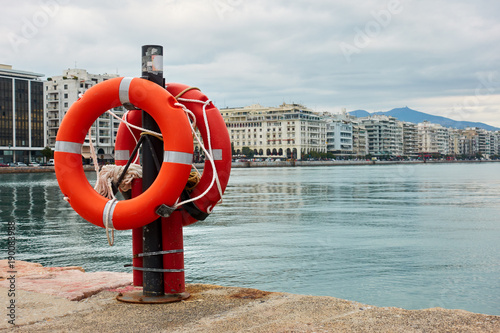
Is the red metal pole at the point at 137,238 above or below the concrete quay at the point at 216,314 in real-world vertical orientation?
above

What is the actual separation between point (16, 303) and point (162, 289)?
1338mm

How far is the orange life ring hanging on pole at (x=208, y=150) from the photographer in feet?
18.6

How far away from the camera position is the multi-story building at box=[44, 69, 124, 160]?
328ft

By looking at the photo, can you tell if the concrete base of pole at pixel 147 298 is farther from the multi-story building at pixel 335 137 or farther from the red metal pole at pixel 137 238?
the multi-story building at pixel 335 137

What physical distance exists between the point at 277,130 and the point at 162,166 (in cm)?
16393

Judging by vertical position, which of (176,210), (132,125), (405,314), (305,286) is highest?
(132,125)

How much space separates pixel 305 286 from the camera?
9.84 metres

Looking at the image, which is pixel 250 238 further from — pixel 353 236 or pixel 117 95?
pixel 117 95

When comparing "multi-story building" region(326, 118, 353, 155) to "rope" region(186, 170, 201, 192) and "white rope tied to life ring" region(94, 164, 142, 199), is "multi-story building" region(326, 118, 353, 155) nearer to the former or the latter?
"rope" region(186, 170, 201, 192)

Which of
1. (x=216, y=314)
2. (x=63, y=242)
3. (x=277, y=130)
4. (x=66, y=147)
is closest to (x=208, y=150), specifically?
(x=66, y=147)

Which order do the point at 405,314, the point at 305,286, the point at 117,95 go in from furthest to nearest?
the point at 305,286, the point at 117,95, the point at 405,314

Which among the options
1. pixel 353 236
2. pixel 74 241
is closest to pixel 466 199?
pixel 353 236

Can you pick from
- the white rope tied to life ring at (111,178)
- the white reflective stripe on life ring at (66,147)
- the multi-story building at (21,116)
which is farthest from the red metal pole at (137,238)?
the multi-story building at (21,116)

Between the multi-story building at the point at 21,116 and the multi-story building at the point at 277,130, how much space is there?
7665 cm
